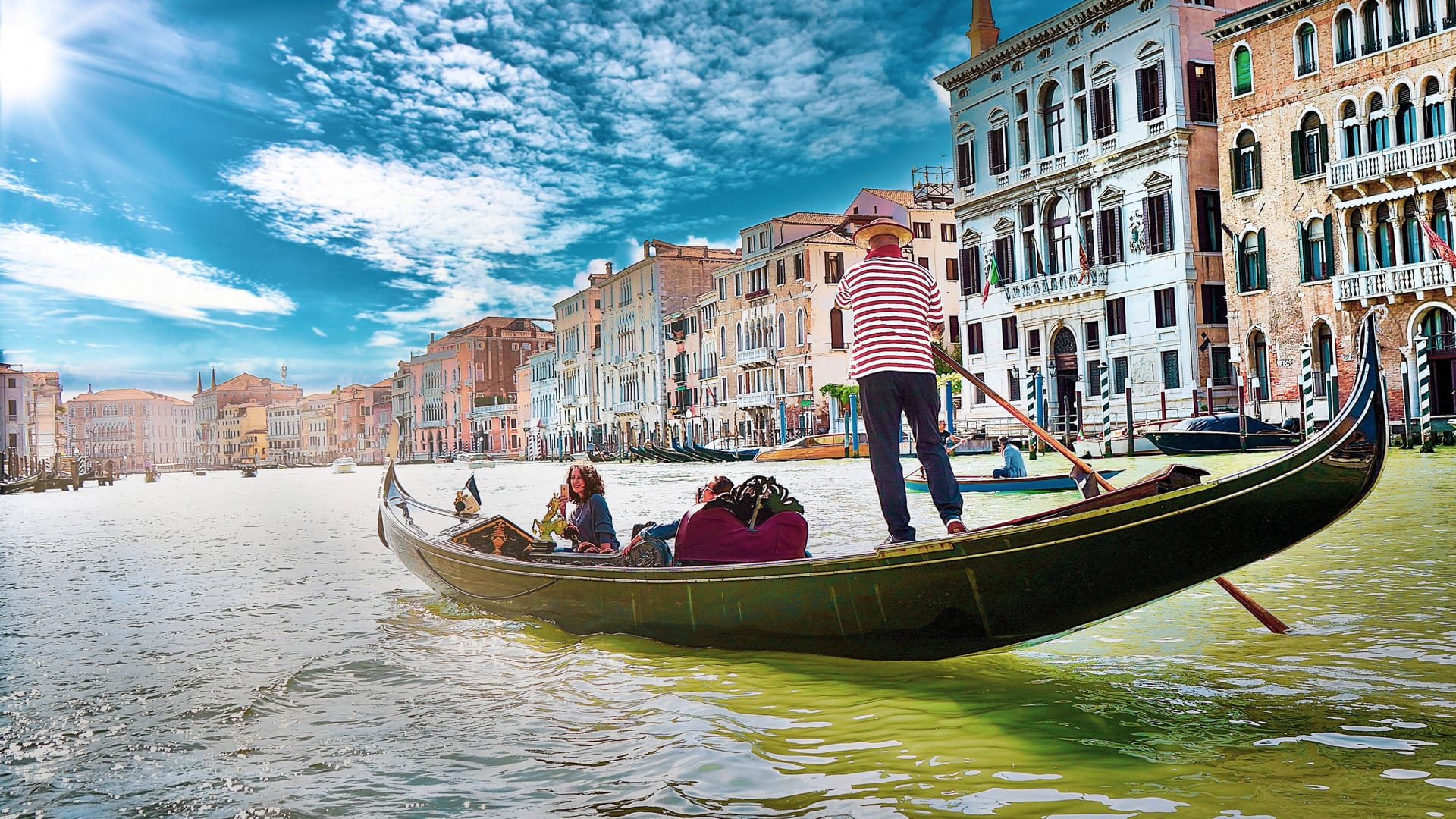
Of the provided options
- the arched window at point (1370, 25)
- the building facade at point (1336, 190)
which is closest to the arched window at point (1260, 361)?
the building facade at point (1336, 190)

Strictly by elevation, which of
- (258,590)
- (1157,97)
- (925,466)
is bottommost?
(258,590)

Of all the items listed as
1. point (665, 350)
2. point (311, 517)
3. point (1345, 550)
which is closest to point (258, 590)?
point (1345, 550)

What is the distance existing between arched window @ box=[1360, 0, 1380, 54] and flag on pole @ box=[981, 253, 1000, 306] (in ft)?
27.2

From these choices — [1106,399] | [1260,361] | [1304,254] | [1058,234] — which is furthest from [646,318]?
[1304,254]

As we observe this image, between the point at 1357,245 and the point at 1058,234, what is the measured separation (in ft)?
20.6

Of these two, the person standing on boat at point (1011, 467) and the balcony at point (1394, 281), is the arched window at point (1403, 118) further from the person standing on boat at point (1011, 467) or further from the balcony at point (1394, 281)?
the person standing on boat at point (1011, 467)

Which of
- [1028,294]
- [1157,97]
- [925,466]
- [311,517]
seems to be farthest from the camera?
[1028,294]

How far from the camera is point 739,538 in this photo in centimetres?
411

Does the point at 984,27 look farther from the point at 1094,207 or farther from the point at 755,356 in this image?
the point at 755,356

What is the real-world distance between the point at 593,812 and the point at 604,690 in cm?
129

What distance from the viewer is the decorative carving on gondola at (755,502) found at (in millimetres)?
4113

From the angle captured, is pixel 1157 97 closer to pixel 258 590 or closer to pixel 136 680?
pixel 258 590

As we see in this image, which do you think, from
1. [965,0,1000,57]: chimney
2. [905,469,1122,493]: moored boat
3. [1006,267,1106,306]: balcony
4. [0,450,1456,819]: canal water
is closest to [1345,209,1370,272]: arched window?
[1006,267,1106,306]: balcony

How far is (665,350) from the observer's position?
4275 cm
